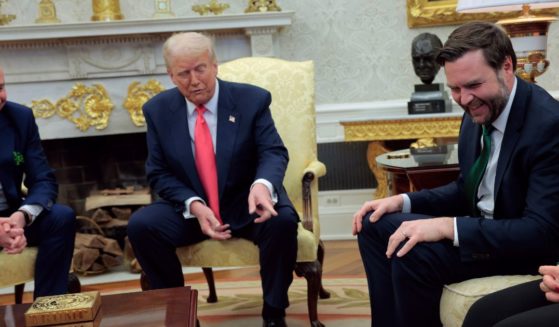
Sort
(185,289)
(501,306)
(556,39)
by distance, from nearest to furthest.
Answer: (501,306), (185,289), (556,39)

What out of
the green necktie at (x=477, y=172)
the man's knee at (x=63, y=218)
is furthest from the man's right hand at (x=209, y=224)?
the green necktie at (x=477, y=172)

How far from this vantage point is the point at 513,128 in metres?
2.19

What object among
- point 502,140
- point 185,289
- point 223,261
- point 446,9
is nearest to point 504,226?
point 502,140

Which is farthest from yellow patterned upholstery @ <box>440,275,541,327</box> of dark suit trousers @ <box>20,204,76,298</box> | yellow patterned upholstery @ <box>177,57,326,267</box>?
dark suit trousers @ <box>20,204,76,298</box>

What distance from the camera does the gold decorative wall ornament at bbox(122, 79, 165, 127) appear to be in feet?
16.0

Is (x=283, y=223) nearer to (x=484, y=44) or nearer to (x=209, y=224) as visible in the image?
(x=209, y=224)

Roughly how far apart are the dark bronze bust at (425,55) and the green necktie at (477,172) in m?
2.22

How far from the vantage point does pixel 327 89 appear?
16.9 feet

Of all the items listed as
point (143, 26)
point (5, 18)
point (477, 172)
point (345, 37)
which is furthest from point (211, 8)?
point (477, 172)

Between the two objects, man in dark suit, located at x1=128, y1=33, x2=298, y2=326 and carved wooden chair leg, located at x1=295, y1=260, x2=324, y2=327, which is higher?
man in dark suit, located at x1=128, y1=33, x2=298, y2=326

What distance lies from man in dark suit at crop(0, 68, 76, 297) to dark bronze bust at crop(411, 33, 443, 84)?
2294mm

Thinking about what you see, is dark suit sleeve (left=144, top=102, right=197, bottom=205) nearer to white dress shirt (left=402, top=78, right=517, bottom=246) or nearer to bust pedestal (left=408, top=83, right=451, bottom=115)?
white dress shirt (left=402, top=78, right=517, bottom=246)

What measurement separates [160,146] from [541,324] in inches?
73.4

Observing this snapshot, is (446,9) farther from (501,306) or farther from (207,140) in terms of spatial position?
(501,306)
